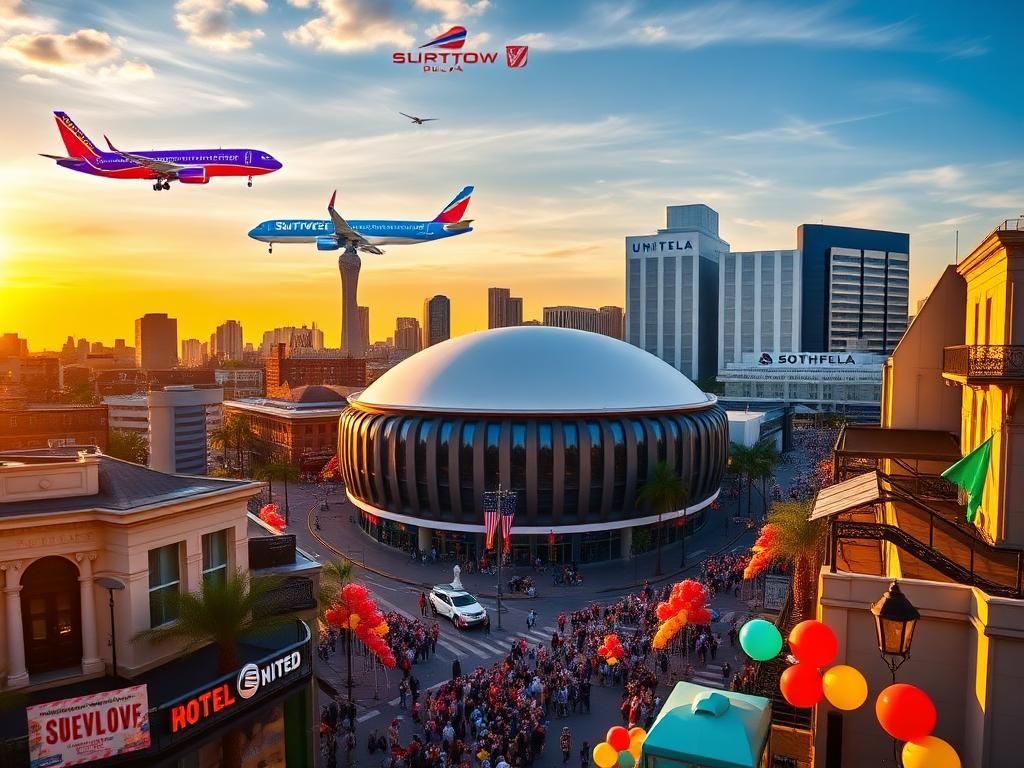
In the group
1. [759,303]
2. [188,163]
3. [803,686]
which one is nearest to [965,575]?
[803,686]

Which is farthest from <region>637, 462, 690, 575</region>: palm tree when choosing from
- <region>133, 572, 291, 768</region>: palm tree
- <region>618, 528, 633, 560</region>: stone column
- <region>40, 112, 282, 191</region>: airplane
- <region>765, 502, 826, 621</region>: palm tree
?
<region>40, 112, 282, 191</region>: airplane

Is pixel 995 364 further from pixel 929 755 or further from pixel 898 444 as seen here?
pixel 929 755

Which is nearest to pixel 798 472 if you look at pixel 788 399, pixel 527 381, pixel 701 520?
pixel 701 520

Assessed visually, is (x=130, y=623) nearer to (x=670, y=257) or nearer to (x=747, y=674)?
(x=747, y=674)

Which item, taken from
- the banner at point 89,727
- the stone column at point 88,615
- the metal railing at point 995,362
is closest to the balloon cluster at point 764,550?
the metal railing at point 995,362

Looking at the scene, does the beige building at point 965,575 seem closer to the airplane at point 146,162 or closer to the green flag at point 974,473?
the green flag at point 974,473

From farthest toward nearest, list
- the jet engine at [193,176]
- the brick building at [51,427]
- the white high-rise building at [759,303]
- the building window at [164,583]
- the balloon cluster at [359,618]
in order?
the white high-rise building at [759,303]
the jet engine at [193,176]
the brick building at [51,427]
the balloon cluster at [359,618]
the building window at [164,583]

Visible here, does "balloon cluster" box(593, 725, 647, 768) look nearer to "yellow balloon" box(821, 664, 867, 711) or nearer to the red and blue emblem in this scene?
"yellow balloon" box(821, 664, 867, 711)
